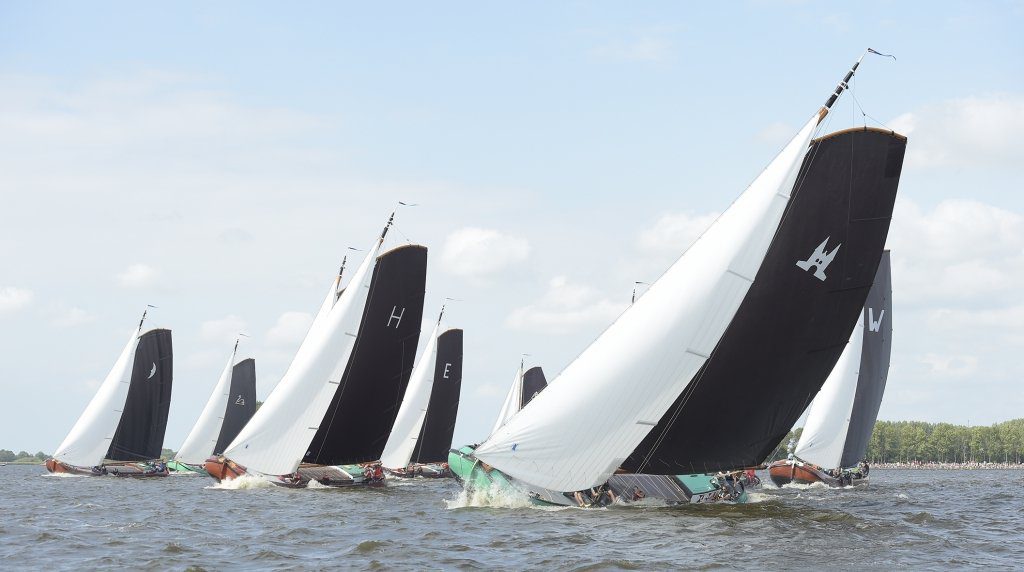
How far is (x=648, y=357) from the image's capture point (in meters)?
30.7

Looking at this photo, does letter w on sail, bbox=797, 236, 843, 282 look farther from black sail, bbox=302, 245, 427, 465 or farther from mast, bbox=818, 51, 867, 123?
black sail, bbox=302, 245, 427, 465

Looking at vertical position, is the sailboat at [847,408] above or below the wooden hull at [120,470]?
above

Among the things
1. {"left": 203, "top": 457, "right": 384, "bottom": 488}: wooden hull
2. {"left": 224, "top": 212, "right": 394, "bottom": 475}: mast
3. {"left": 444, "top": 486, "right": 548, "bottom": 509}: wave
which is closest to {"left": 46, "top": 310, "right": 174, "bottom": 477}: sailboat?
{"left": 203, "top": 457, "right": 384, "bottom": 488}: wooden hull

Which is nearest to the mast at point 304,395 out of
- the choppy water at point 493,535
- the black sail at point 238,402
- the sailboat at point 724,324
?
the choppy water at point 493,535

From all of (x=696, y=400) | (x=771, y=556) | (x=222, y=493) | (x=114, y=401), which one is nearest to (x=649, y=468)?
(x=696, y=400)

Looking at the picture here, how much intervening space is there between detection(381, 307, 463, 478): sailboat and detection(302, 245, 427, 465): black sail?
22345 millimetres

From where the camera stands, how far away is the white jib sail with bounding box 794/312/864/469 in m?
58.8

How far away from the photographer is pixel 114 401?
228 ft

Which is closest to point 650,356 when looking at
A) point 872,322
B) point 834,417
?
point 834,417

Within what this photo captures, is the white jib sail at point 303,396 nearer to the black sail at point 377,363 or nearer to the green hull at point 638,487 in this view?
the black sail at point 377,363

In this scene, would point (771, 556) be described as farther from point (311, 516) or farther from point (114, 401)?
point (114, 401)

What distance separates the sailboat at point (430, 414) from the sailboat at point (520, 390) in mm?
4595

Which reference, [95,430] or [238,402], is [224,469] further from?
[238,402]

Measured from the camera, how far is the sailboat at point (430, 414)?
72000 millimetres
